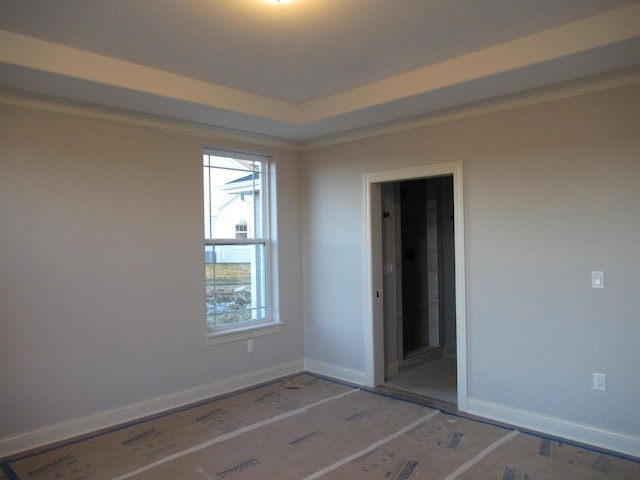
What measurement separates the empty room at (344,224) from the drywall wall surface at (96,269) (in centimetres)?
2

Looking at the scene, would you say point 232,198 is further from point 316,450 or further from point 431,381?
point 431,381

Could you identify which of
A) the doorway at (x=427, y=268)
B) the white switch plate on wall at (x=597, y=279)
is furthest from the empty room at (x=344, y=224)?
the doorway at (x=427, y=268)

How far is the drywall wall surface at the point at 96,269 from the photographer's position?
3275 millimetres

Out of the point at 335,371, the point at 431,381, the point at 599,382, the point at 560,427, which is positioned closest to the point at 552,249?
the point at 599,382

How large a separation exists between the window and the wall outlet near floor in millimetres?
2927

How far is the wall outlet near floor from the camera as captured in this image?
10.4ft

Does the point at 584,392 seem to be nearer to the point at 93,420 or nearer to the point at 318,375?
the point at 318,375

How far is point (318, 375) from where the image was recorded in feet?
16.3

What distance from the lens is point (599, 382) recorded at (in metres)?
3.19

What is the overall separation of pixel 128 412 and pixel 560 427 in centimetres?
333

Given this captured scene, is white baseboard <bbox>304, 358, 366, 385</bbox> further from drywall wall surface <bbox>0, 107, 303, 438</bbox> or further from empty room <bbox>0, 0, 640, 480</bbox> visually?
drywall wall surface <bbox>0, 107, 303, 438</bbox>

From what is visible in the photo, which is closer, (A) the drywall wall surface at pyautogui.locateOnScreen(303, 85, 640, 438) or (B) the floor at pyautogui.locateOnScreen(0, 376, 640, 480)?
(B) the floor at pyautogui.locateOnScreen(0, 376, 640, 480)

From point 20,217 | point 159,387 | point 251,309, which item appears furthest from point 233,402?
point 20,217

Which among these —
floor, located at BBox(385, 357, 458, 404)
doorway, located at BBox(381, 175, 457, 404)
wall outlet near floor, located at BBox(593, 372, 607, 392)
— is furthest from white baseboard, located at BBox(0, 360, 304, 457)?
wall outlet near floor, located at BBox(593, 372, 607, 392)
